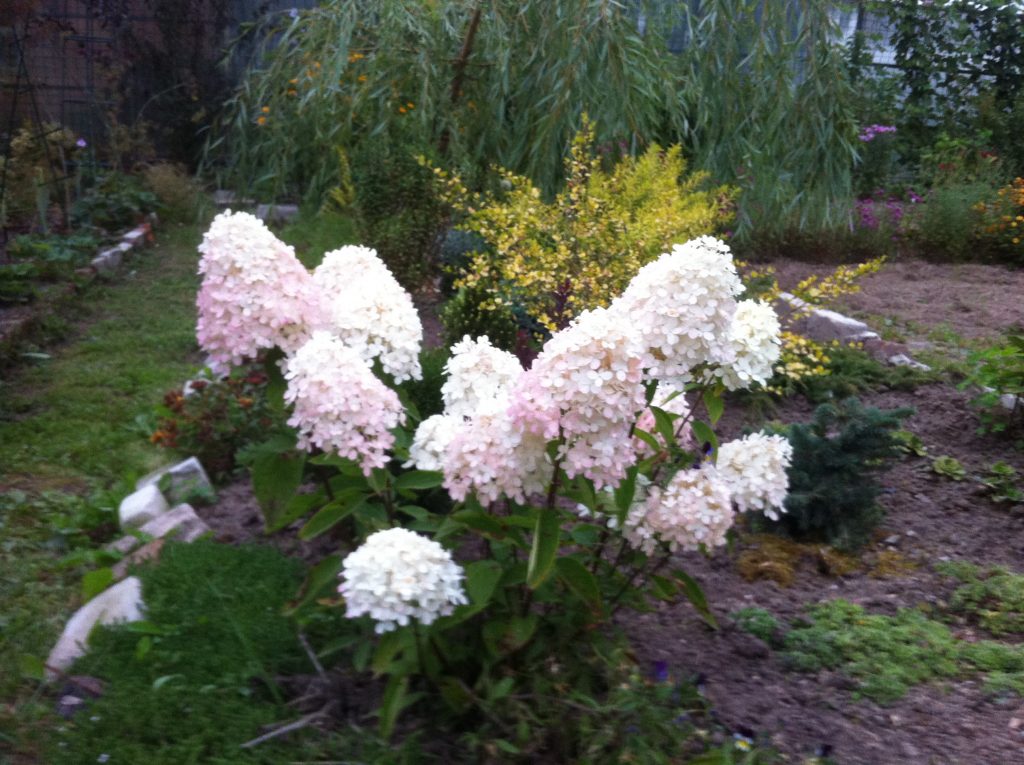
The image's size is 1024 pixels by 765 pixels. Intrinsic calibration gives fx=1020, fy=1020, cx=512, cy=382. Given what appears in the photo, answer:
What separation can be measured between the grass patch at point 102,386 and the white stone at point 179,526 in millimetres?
686

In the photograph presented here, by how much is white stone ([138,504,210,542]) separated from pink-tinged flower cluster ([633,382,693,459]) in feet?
5.37

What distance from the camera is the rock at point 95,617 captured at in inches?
110

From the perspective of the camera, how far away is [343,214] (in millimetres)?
7527

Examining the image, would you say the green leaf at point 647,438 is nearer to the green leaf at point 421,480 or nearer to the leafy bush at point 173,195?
the green leaf at point 421,480

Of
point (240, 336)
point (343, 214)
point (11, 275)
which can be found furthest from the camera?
point (343, 214)

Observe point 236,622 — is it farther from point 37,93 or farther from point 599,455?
point 37,93

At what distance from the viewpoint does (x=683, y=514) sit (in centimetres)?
233

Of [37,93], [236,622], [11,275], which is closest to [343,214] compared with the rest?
[11,275]

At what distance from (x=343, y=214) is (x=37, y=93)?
3656 mm

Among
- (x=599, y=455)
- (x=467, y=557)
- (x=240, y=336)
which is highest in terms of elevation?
(x=240, y=336)

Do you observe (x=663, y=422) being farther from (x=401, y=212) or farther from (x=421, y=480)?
(x=401, y=212)

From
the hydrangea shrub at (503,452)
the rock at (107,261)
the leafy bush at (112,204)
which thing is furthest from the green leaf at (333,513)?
the leafy bush at (112,204)

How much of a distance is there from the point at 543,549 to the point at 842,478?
1691mm

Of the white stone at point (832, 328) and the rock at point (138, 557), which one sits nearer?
the rock at point (138, 557)
